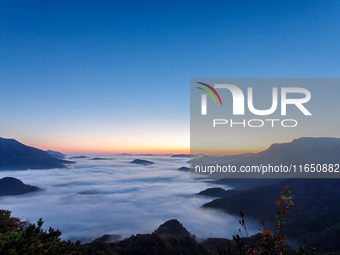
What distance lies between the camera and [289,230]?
6131 cm

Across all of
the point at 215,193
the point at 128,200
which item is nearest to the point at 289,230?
the point at 215,193

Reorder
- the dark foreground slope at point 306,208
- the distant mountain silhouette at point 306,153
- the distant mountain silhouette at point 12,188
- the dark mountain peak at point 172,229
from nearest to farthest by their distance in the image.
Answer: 1. the dark mountain peak at point 172,229
2. the dark foreground slope at point 306,208
3. the distant mountain silhouette at point 306,153
4. the distant mountain silhouette at point 12,188

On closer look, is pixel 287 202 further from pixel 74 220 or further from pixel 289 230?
pixel 74 220

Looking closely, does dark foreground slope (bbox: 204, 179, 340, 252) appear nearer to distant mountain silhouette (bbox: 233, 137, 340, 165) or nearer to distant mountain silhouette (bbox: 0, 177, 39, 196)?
distant mountain silhouette (bbox: 233, 137, 340, 165)

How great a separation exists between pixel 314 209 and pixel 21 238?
85.6 metres

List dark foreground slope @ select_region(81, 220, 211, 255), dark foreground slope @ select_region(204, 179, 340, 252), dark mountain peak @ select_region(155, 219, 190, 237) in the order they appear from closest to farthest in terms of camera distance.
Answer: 1. dark foreground slope @ select_region(81, 220, 211, 255)
2. dark mountain peak @ select_region(155, 219, 190, 237)
3. dark foreground slope @ select_region(204, 179, 340, 252)

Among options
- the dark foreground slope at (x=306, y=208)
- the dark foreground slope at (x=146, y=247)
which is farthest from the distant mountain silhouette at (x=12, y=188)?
the dark foreground slope at (x=146, y=247)

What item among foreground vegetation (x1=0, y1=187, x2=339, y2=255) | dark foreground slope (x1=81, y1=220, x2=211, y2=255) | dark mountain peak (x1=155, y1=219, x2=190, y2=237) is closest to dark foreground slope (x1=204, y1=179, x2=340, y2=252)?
foreground vegetation (x1=0, y1=187, x2=339, y2=255)

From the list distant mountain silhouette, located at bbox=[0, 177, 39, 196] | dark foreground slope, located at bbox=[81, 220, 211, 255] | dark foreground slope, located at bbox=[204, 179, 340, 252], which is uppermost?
dark foreground slope, located at bbox=[81, 220, 211, 255]

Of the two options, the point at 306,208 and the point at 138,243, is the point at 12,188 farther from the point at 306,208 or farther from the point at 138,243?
the point at 306,208

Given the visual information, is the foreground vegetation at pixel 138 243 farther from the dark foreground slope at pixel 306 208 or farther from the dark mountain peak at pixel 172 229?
the dark foreground slope at pixel 306 208

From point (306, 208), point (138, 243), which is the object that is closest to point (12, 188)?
point (138, 243)

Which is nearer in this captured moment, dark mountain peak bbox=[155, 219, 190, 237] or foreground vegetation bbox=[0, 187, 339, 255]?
foreground vegetation bbox=[0, 187, 339, 255]

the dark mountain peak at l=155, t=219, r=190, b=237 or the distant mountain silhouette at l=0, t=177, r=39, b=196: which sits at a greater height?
the dark mountain peak at l=155, t=219, r=190, b=237
